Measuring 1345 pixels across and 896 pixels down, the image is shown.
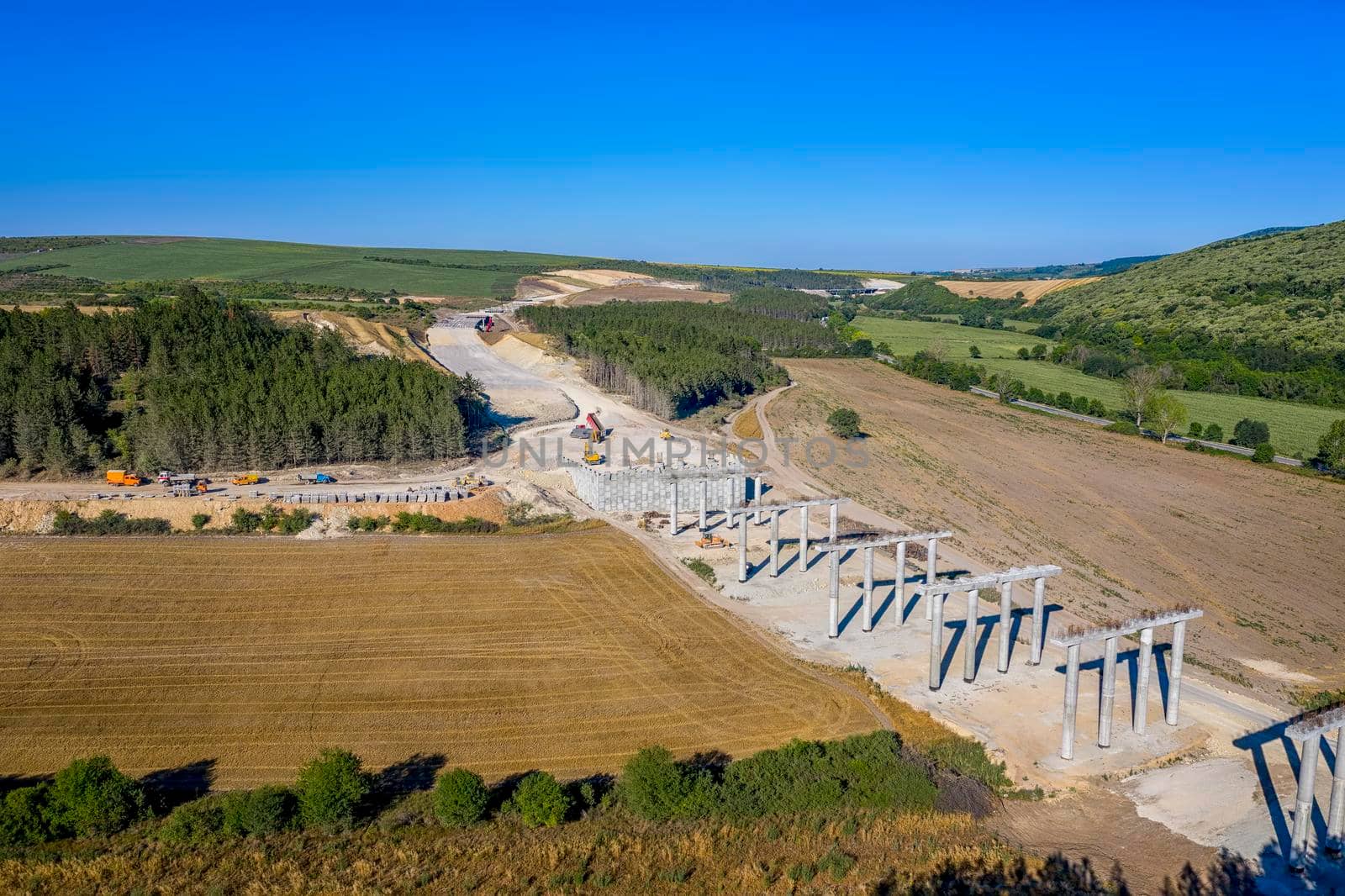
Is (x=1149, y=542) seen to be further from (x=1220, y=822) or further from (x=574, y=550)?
(x=574, y=550)

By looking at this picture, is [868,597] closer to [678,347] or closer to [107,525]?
[107,525]

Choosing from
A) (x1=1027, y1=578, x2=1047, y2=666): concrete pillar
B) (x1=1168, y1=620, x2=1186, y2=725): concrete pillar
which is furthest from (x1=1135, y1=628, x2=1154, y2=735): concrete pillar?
(x1=1027, y1=578, x2=1047, y2=666): concrete pillar

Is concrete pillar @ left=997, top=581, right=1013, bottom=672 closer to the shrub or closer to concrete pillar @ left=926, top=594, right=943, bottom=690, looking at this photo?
concrete pillar @ left=926, top=594, right=943, bottom=690

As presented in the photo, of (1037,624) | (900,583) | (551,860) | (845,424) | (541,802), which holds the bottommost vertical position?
(551,860)

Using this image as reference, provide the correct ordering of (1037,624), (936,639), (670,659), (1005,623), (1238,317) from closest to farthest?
(936,639), (1005,623), (1037,624), (670,659), (1238,317)

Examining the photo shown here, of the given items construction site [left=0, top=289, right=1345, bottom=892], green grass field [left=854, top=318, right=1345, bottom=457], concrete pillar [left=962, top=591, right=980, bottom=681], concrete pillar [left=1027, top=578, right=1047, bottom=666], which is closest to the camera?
construction site [left=0, top=289, right=1345, bottom=892]

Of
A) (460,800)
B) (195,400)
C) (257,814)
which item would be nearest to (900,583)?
(460,800)
